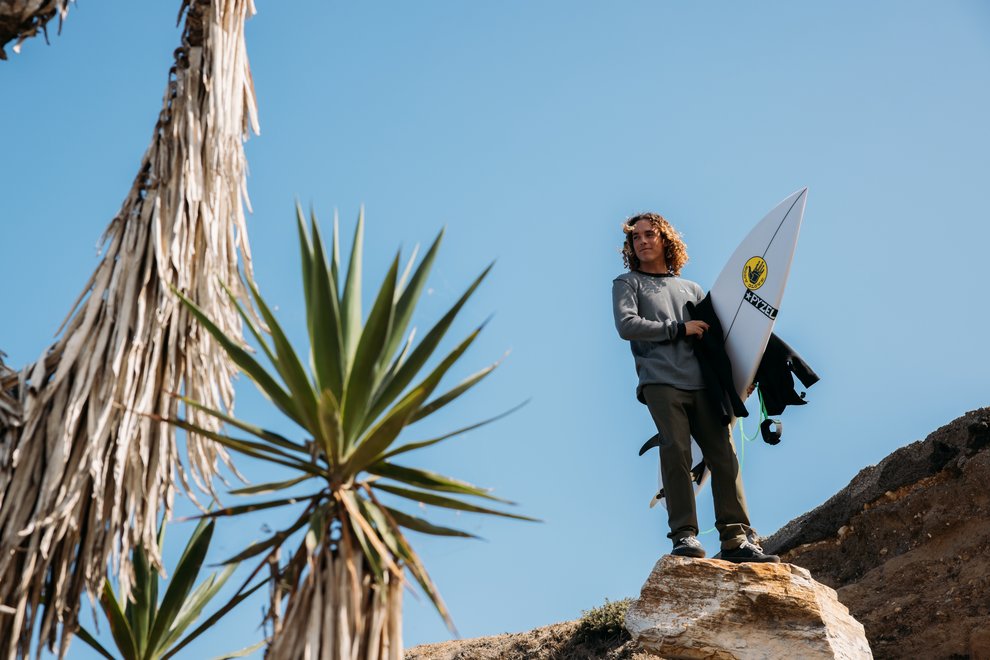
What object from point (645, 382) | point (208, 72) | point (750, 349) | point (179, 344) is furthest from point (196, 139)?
point (750, 349)

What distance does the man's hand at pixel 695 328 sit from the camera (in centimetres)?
572

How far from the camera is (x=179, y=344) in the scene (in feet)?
12.6

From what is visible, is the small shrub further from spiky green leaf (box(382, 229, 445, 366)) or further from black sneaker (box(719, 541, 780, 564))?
spiky green leaf (box(382, 229, 445, 366))

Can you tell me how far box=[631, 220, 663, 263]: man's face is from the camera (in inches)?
240

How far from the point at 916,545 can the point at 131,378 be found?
5.95m

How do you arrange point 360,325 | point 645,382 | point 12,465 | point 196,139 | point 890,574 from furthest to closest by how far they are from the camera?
point 890,574 < point 645,382 < point 196,139 < point 360,325 < point 12,465

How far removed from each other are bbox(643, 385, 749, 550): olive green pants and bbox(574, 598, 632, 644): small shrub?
224 centimetres

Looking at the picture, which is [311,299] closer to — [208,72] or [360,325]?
[360,325]

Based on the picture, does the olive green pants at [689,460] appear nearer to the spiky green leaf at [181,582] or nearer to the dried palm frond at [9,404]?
the spiky green leaf at [181,582]

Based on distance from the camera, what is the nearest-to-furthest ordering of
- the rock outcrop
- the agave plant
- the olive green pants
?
the agave plant
the olive green pants
the rock outcrop

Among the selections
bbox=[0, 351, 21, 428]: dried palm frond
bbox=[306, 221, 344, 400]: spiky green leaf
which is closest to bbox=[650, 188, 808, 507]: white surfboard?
bbox=[306, 221, 344, 400]: spiky green leaf

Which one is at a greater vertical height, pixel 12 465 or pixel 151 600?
pixel 12 465

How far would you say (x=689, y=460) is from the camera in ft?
18.4

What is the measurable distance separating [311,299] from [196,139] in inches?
39.4
